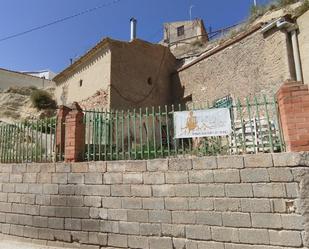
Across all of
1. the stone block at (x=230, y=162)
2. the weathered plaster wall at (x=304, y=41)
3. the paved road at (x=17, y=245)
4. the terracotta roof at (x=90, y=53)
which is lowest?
the paved road at (x=17, y=245)

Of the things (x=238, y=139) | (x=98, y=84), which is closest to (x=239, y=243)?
(x=238, y=139)

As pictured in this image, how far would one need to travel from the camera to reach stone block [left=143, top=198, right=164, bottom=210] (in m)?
5.37

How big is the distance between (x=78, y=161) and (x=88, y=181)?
0.57 meters

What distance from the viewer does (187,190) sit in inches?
205

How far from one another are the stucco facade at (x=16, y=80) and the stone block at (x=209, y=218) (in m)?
26.7

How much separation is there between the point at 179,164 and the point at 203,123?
974 millimetres

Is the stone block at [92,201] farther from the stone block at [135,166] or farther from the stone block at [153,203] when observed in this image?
the stone block at [153,203]

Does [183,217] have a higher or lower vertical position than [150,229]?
higher

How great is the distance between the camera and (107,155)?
632 centimetres

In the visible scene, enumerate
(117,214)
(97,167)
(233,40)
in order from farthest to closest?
(233,40) < (97,167) < (117,214)

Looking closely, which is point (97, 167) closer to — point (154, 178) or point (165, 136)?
point (154, 178)

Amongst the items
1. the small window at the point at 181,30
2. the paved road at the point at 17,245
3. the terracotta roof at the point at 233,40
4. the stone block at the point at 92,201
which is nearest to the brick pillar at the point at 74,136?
the stone block at the point at 92,201

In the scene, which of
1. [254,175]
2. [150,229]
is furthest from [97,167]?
[254,175]

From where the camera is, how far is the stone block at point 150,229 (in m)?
5.32
